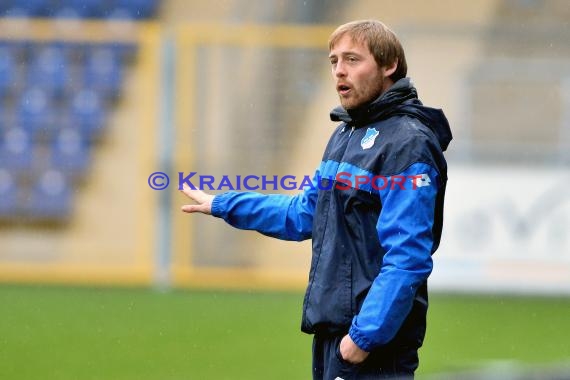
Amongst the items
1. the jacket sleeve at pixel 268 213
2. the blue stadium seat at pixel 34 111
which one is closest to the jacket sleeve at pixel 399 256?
the jacket sleeve at pixel 268 213

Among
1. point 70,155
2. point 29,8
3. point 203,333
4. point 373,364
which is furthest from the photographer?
point 29,8

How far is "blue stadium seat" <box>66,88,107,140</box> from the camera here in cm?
1134

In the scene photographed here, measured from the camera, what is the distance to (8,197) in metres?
11.0

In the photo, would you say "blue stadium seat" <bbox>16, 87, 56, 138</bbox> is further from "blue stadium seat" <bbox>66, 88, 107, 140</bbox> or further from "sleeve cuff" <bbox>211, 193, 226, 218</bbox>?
"sleeve cuff" <bbox>211, 193, 226, 218</bbox>

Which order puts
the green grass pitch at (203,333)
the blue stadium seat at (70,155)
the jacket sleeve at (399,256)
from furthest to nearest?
the blue stadium seat at (70,155) < the green grass pitch at (203,333) < the jacket sleeve at (399,256)

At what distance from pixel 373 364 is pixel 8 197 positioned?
7888 mm

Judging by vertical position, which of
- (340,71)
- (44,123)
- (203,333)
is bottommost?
(203,333)

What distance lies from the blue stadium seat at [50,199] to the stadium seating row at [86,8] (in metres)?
3.23

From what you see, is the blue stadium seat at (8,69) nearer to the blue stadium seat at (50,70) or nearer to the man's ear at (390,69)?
the blue stadium seat at (50,70)

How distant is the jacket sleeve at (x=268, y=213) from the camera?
3979mm

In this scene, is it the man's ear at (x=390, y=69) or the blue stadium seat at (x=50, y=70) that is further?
the blue stadium seat at (x=50, y=70)

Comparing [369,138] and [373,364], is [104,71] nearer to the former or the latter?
[369,138]

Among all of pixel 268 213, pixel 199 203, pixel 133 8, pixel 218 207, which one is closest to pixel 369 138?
pixel 268 213

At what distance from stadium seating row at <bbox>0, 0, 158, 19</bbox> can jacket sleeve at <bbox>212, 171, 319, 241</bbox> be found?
9981mm
